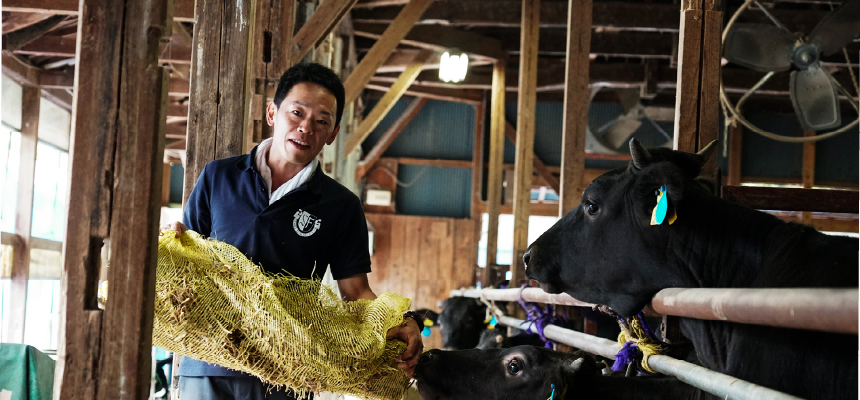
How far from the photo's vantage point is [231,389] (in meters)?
2.36

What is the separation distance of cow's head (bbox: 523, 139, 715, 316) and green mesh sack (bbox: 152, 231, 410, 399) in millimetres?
750

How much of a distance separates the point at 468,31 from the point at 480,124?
4.50m

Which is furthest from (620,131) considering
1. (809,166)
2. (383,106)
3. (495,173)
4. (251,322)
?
(251,322)

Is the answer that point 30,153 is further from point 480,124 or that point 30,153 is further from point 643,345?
point 643,345

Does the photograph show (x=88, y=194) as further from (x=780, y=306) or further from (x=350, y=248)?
(x=780, y=306)

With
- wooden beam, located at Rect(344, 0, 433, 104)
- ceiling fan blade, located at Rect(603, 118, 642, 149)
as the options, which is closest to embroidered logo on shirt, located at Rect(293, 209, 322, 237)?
wooden beam, located at Rect(344, 0, 433, 104)

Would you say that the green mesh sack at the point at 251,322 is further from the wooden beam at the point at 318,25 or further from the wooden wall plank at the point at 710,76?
the wooden beam at the point at 318,25

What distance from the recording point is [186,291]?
1.90 m

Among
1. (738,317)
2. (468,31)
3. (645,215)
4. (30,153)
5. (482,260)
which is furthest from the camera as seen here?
(482,260)

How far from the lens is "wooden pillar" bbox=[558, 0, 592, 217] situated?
504 cm

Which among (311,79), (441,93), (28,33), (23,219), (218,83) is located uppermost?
(441,93)

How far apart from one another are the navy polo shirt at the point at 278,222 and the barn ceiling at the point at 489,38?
480 cm

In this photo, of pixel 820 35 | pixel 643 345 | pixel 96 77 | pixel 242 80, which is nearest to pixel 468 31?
pixel 820 35

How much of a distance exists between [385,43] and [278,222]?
15.5 feet
